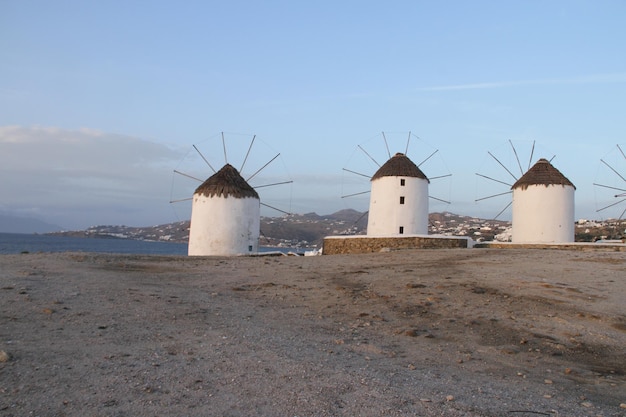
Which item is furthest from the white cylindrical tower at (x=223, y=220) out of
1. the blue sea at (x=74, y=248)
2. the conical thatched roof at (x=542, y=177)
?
the blue sea at (x=74, y=248)

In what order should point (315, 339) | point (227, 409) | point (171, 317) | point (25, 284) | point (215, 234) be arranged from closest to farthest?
point (227, 409)
point (315, 339)
point (171, 317)
point (25, 284)
point (215, 234)

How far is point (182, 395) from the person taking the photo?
4.29 m

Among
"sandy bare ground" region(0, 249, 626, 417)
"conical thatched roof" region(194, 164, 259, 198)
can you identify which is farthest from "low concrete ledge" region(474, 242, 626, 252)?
"conical thatched roof" region(194, 164, 259, 198)

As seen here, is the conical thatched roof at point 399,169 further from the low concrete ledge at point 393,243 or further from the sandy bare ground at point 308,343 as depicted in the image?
the sandy bare ground at point 308,343

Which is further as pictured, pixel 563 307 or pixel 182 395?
pixel 563 307

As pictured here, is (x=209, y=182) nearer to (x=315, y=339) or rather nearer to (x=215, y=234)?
(x=215, y=234)

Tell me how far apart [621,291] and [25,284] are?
10978mm

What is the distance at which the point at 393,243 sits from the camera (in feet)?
75.8

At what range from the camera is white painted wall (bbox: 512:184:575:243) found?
26672 mm

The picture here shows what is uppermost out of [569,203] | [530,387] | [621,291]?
[569,203]

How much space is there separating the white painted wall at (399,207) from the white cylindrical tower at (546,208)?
5.07 m

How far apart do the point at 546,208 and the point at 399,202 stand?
7.34 metres

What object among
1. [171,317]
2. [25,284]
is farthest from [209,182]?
[171,317]

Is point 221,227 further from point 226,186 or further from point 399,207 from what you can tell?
point 399,207
